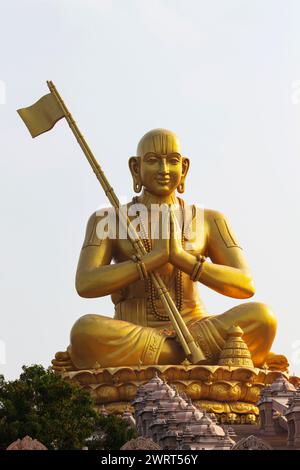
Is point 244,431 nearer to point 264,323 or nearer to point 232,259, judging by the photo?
point 264,323

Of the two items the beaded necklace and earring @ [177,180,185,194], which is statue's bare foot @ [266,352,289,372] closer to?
the beaded necklace

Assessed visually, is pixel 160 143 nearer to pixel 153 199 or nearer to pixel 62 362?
pixel 153 199

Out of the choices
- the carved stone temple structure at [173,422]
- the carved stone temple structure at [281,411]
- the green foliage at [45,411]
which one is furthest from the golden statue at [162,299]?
the green foliage at [45,411]

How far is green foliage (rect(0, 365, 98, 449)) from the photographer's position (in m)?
17.5

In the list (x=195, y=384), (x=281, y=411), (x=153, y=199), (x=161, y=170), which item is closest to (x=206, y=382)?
(x=195, y=384)

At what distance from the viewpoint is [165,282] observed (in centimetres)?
2358

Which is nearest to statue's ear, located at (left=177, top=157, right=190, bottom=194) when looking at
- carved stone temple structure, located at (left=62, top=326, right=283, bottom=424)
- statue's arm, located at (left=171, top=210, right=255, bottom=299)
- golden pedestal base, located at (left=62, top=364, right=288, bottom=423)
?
statue's arm, located at (left=171, top=210, right=255, bottom=299)

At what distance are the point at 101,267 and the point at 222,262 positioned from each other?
1.99 m

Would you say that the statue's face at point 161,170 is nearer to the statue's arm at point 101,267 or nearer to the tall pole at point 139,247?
the tall pole at point 139,247

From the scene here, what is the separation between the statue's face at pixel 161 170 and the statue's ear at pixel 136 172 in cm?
31

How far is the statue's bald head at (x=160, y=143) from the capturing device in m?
23.7

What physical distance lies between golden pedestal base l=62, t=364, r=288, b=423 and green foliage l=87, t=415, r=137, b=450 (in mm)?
3468

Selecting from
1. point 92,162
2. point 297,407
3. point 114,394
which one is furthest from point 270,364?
point 297,407

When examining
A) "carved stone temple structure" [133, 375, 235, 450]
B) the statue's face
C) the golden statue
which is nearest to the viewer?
"carved stone temple structure" [133, 375, 235, 450]
